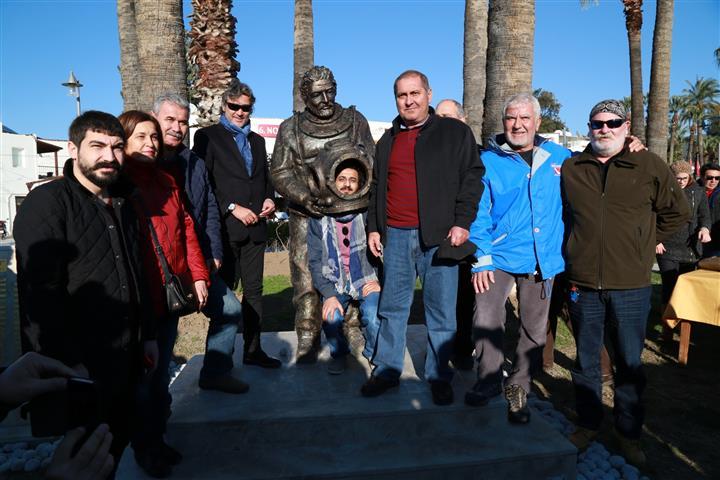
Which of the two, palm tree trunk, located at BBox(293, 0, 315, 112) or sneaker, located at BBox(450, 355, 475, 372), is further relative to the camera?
palm tree trunk, located at BBox(293, 0, 315, 112)

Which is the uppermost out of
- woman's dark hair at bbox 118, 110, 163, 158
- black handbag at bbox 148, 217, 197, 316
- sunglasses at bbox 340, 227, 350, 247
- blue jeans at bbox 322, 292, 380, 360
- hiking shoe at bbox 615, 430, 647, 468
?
woman's dark hair at bbox 118, 110, 163, 158

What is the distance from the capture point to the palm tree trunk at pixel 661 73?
36.9 ft

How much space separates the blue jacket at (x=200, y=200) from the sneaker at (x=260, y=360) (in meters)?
1.00

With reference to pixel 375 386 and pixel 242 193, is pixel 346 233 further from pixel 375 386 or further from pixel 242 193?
pixel 375 386

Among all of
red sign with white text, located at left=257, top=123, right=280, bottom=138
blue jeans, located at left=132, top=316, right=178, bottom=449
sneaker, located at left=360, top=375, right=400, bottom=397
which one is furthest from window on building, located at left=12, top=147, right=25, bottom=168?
sneaker, located at left=360, top=375, right=400, bottom=397

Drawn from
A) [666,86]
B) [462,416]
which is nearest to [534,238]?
[462,416]

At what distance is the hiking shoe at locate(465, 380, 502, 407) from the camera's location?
10.9ft

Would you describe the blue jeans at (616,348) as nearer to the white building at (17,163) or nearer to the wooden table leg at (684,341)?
the wooden table leg at (684,341)

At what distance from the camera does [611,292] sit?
327 cm

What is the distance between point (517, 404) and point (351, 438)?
44.3 inches

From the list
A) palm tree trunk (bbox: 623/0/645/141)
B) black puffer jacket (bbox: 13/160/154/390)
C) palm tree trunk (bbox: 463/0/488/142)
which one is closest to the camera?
black puffer jacket (bbox: 13/160/154/390)

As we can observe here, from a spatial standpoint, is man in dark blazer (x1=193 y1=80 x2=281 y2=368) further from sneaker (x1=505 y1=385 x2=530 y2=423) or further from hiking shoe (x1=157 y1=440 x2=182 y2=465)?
sneaker (x1=505 y1=385 x2=530 y2=423)

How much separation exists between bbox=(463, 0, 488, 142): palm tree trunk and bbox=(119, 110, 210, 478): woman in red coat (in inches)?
307

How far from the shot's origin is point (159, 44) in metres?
5.75
